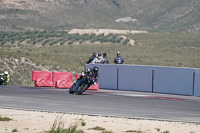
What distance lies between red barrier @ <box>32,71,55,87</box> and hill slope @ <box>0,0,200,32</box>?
76871 millimetres

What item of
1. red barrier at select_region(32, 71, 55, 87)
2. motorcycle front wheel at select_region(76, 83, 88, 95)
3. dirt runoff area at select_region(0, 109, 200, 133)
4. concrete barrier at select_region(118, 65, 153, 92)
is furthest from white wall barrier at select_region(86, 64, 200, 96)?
dirt runoff area at select_region(0, 109, 200, 133)

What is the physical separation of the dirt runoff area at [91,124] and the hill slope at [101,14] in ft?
305

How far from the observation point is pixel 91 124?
1463cm

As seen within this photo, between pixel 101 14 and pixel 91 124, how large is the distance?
403 feet

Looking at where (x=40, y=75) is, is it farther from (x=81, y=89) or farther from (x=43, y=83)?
(x=81, y=89)

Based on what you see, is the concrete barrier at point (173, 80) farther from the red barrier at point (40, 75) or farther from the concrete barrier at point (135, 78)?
the red barrier at point (40, 75)

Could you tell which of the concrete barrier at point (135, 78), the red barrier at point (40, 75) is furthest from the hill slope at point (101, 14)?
the concrete barrier at point (135, 78)

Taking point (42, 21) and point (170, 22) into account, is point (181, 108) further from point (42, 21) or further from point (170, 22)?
point (170, 22)

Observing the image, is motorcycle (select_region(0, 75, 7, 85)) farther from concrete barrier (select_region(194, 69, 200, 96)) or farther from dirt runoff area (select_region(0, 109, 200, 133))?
dirt runoff area (select_region(0, 109, 200, 133))

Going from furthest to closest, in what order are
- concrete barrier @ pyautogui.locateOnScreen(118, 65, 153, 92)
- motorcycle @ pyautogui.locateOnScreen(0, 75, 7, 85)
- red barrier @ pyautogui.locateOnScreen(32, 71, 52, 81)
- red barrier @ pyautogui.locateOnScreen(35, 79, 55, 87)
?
motorcycle @ pyautogui.locateOnScreen(0, 75, 7, 85), red barrier @ pyautogui.locateOnScreen(32, 71, 52, 81), red barrier @ pyautogui.locateOnScreen(35, 79, 55, 87), concrete barrier @ pyautogui.locateOnScreen(118, 65, 153, 92)

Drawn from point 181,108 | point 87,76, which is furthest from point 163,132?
point 87,76

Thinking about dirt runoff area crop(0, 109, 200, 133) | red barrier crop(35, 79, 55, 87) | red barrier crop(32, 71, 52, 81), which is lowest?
dirt runoff area crop(0, 109, 200, 133)

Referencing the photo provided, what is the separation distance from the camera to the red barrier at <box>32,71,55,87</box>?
102 feet

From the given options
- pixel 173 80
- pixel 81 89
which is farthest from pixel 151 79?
pixel 81 89
